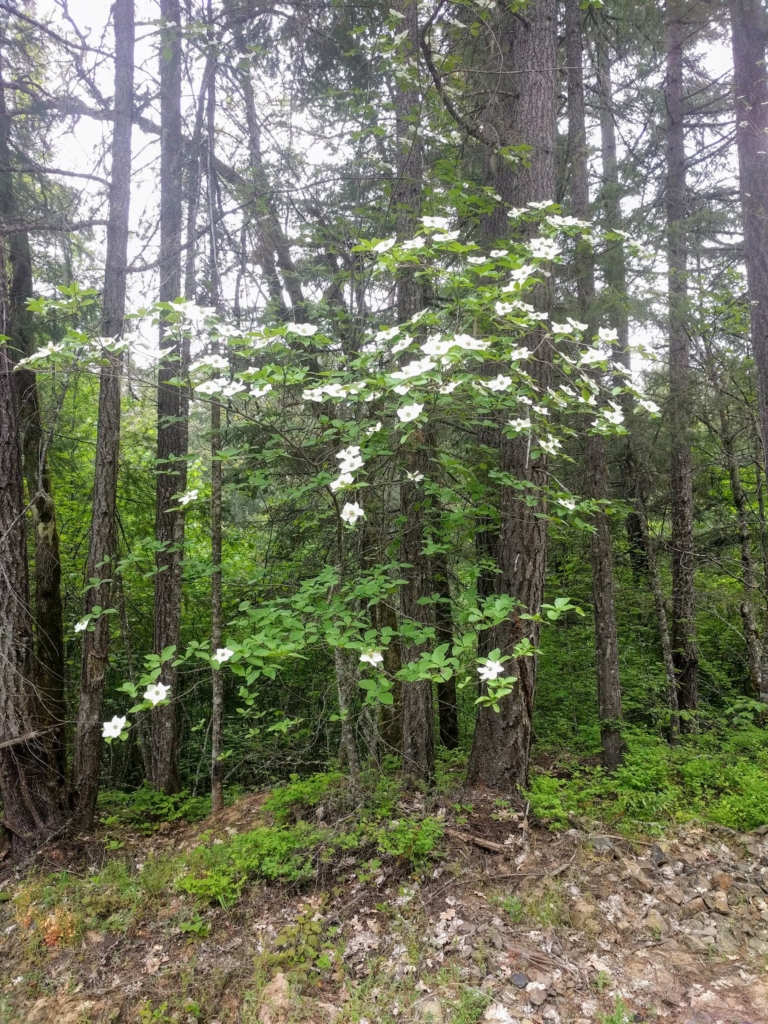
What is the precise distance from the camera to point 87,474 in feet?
23.5

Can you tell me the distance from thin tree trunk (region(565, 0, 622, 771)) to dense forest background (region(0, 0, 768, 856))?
0.03 metres

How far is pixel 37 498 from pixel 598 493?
15.6 ft

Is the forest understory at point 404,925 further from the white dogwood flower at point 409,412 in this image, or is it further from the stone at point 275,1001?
the white dogwood flower at point 409,412

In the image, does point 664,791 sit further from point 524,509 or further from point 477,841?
point 524,509

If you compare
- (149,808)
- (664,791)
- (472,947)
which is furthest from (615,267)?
(149,808)

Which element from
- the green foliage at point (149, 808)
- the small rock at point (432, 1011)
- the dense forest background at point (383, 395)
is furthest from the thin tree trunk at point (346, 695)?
the green foliage at point (149, 808)

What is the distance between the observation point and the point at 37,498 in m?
4.70

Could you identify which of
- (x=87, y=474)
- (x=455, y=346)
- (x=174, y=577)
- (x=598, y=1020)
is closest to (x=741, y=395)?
(x=455, y=346)

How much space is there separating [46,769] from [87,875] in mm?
840

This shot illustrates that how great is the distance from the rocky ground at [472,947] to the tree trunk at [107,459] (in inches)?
43.1

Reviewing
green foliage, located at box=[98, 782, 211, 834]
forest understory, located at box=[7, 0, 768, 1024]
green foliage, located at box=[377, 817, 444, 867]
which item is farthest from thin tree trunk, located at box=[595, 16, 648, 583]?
green foliage, located at box=[98, 782, 211, 834]

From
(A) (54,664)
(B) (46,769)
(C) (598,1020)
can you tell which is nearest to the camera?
(C) (598,1020)

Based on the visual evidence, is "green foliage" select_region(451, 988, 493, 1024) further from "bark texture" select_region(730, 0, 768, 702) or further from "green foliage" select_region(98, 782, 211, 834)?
"bark texture" select_region(730, 0, 768, 702)

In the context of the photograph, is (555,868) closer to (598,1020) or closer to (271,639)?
(598,1020)
